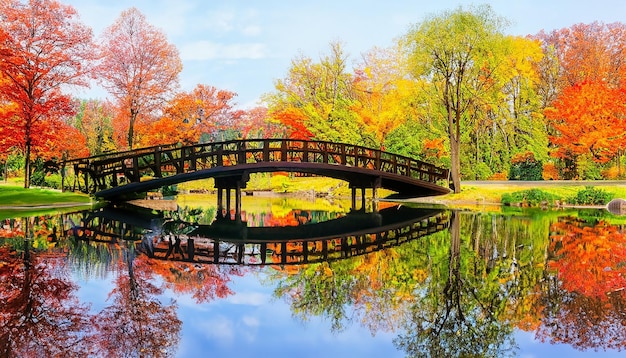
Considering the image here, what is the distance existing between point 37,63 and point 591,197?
29.2 metres

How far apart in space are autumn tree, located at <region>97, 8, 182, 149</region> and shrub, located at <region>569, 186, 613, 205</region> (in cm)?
2775

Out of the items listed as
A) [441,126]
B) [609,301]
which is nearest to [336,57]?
[441,126]

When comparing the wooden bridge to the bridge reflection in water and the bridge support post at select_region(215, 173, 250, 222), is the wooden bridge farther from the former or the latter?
the bridge reflection in water

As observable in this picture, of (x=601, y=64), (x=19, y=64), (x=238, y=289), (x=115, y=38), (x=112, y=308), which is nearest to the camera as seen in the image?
(x=112, y=308)

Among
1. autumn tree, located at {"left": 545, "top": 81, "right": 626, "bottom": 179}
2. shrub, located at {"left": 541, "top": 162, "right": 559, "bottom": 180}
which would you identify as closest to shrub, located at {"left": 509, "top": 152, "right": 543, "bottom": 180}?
shrub, located at {"left": 541, "top": 162, "right": 559, "bottom": 180}

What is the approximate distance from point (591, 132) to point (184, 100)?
29.0 metres

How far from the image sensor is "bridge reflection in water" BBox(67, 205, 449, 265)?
12000 mm

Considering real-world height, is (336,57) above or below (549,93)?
above

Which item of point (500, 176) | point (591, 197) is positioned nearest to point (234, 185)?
point (591, 197)

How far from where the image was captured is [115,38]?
3725cm

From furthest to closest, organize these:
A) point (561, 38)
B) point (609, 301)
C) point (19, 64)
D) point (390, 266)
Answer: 1. point (561, 38)
2. point (19, 64)
3. point (390, 266)
4. point (609, 301)

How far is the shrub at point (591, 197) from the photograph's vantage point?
2691cm

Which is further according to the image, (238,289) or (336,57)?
(336,57)

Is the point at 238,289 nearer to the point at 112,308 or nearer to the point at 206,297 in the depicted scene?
the point at 206,297
